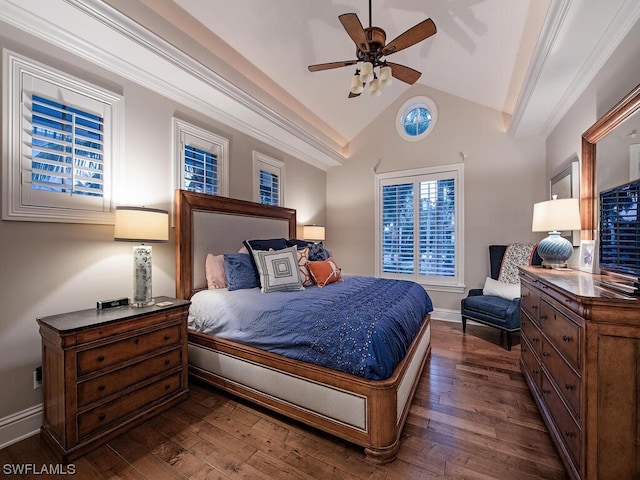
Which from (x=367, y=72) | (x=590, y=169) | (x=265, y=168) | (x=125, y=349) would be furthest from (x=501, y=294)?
(x=125, y=349)

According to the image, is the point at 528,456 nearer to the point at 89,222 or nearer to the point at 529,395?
the point at 529,395

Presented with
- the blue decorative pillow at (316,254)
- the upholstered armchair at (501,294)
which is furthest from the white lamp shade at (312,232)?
the upholstered armchair at (501,294)

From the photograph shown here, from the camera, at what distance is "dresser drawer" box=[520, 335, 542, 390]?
79.5 inches

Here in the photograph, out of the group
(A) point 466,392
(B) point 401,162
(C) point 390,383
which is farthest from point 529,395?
(B) point 401,162

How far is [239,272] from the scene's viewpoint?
107 inches

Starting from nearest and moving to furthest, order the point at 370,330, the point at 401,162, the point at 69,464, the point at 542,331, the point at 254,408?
the point at 69,464 → the point at 370,330 → the point at 542,331 → the point at 254,408 → the point at 401,162

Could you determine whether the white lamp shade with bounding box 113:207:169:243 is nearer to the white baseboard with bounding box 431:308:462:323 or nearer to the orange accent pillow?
the orange accent pillow

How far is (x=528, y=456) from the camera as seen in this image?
164 centimetres

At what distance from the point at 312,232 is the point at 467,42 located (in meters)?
3.14

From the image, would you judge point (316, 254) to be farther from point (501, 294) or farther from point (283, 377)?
point (501, 294)

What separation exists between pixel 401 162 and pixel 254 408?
163 inches

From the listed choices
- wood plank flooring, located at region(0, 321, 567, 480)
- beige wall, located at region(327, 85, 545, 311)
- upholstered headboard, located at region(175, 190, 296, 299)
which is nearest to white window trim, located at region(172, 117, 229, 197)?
upholstered headboard, located at region(175, 190, 296, 299)

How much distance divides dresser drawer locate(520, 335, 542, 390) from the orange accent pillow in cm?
177

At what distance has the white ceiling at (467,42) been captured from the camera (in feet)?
6.46
